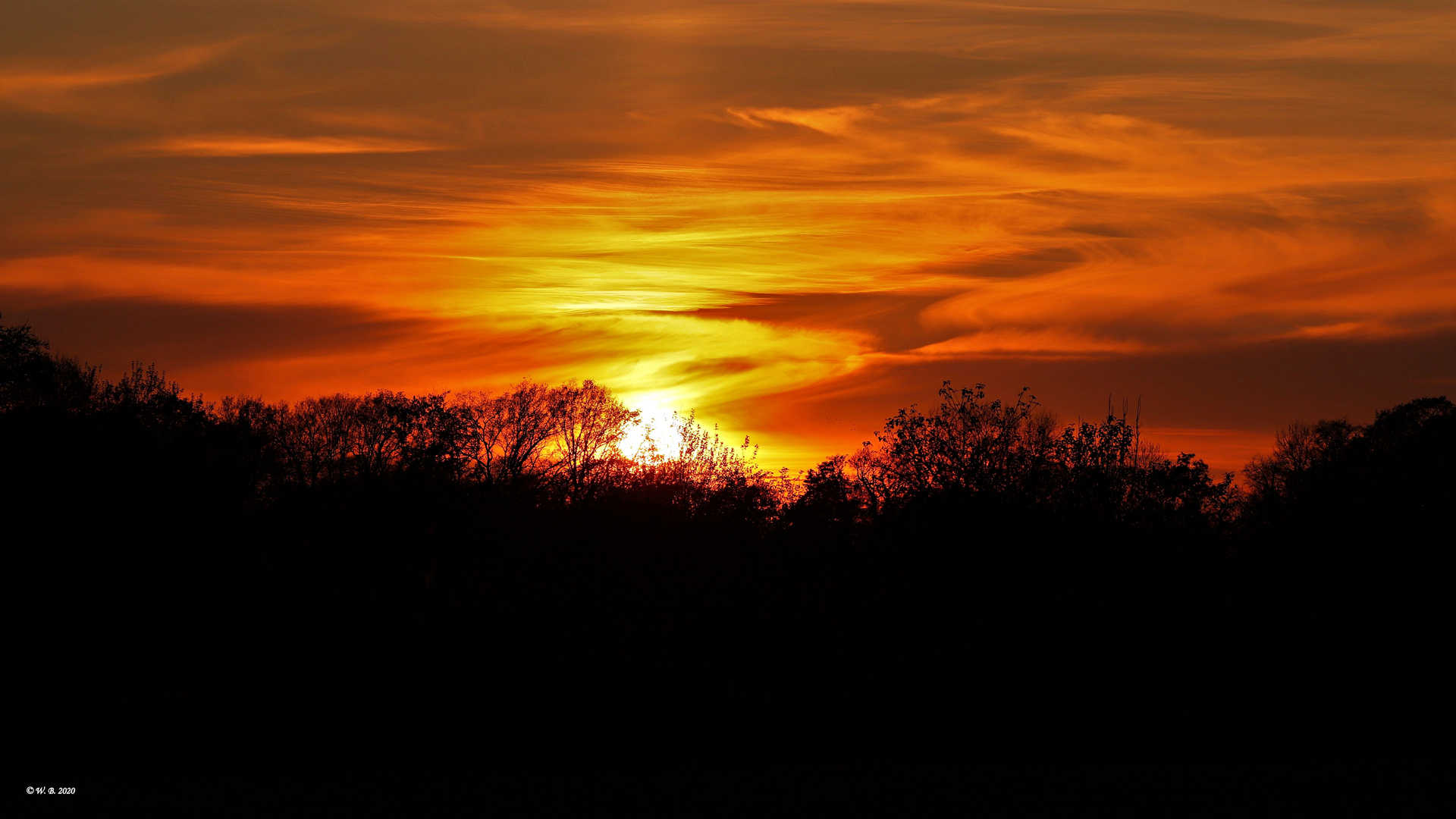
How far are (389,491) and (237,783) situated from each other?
17.0 m

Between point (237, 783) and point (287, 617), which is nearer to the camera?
point (237, 783)


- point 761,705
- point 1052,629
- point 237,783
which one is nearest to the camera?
point 237,783

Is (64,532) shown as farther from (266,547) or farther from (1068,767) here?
(1068,767)

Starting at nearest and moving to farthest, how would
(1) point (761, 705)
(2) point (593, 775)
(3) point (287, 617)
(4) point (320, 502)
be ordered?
(2) point (593, 775) < (1) point (761, 705) < (3) point (287, 617) < (4) point (320, 502)

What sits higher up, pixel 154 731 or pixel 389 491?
pixel 389 491

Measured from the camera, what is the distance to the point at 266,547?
111 feet

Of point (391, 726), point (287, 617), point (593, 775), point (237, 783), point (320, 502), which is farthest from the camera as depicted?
point (320, 502)

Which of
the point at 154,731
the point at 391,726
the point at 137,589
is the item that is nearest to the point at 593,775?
the point at 391,726

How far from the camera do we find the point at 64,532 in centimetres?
3181

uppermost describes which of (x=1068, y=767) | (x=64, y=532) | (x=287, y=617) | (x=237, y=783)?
(x=64, y=532)

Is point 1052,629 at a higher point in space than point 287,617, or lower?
lower

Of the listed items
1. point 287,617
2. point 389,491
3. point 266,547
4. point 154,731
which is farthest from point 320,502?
point 154,731

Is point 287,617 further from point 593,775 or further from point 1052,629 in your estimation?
point 1052,629

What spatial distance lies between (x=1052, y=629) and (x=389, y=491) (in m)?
21.3
